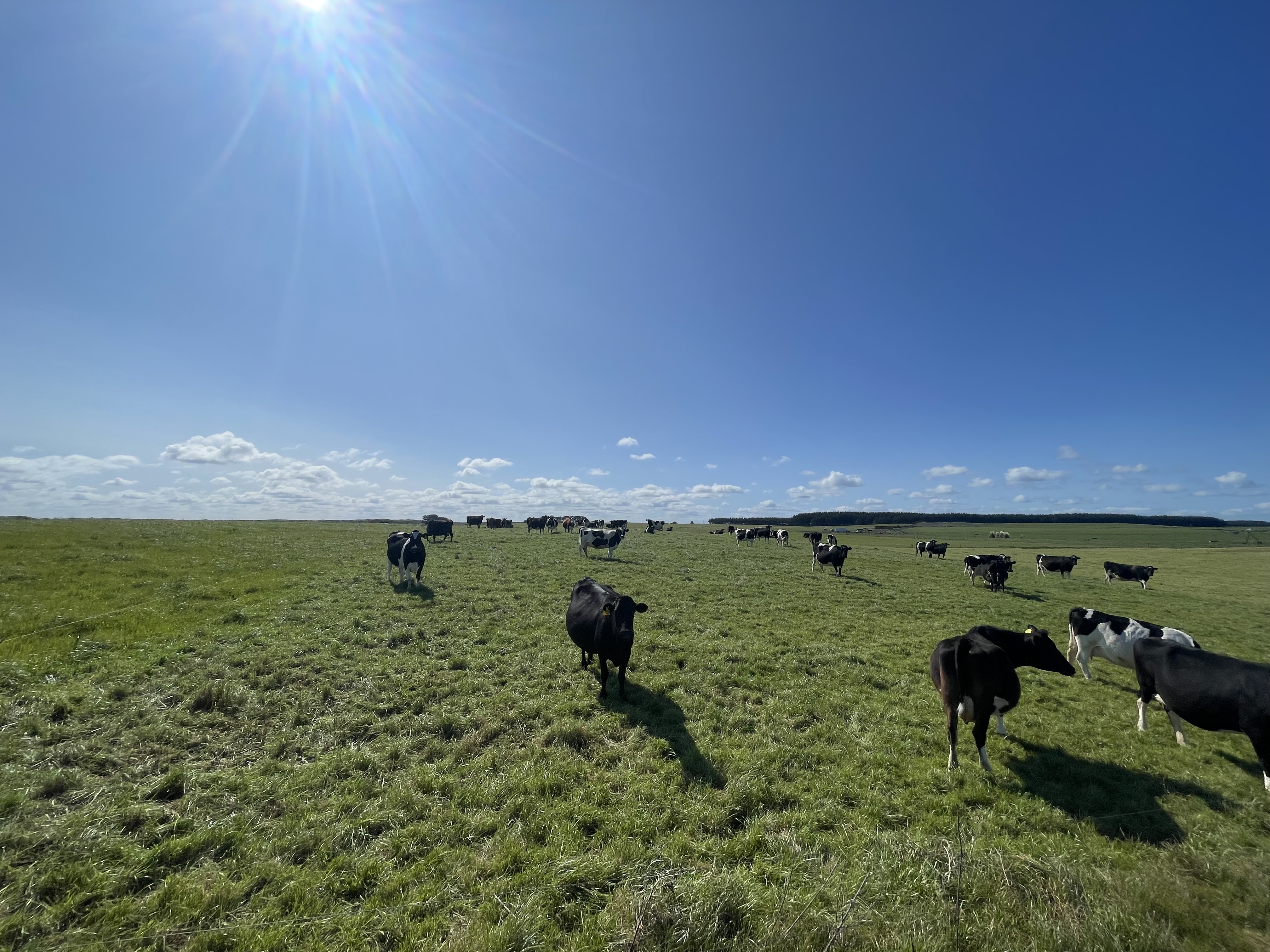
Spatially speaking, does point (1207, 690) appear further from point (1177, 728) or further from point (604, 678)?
point (604, 678)

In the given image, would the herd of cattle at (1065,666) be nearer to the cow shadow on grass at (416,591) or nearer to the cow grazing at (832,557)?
the cow shadow on grass at (416,591)

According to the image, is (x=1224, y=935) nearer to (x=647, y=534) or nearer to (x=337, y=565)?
(x=337, y=565)

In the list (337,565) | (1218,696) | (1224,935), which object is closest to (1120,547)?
(1218,696)

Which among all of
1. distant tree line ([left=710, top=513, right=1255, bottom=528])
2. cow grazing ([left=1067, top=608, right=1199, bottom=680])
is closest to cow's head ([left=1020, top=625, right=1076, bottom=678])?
cow grazing ([left=1067, top=608, right=1199, bottom=680])

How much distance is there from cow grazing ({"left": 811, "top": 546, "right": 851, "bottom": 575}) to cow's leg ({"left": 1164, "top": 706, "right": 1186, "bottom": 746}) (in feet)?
61.4

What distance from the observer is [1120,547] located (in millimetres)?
66125

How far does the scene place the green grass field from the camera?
3.71 metres

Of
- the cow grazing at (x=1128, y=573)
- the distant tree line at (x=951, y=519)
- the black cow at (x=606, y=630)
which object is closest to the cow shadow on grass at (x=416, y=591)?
the black cow at (x=606, y=630)

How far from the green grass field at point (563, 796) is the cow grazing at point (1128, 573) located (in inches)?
989

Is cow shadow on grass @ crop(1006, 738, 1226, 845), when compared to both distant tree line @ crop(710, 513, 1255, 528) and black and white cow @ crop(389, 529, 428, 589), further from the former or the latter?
distant tree line @ crop(710, 513, 1255, 528)

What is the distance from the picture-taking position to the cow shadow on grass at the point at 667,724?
629cm

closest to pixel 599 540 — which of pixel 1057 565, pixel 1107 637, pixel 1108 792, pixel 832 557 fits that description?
pixel 832 557

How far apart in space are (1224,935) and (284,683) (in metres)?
12.5

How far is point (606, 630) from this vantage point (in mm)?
9023
